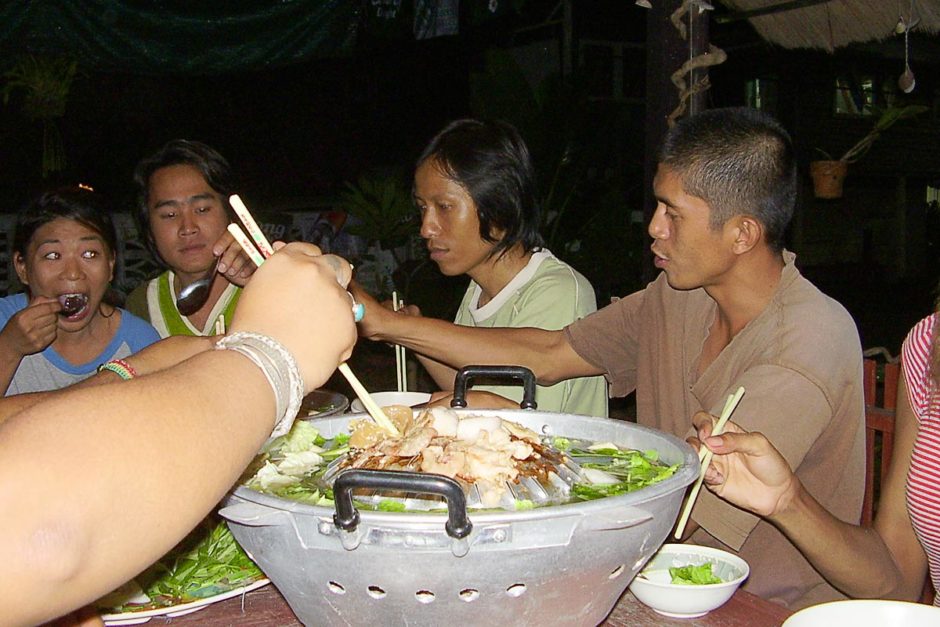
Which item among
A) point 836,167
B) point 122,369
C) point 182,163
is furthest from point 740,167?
point 836,167

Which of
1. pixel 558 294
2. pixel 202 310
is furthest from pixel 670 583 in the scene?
pixel 202 310

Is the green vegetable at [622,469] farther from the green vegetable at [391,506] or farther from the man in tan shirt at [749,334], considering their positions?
the man in tan shirt at [749,334]

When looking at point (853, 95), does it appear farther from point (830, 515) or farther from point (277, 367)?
point (277, 367)

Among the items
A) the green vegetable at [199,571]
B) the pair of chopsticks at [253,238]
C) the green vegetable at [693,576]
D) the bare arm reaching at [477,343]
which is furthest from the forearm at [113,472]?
the bare arm reaching at [477,343]

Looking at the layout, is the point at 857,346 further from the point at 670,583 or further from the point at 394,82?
the point at 394,82

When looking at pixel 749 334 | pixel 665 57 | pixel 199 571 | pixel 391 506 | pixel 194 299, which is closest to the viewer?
pixel 391 506

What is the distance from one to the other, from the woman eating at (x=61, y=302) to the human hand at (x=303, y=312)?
8.06 feet

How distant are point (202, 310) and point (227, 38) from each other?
1.35 metres

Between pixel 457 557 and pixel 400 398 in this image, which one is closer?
pixel 457 557

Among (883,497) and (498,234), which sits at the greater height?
(498,234)

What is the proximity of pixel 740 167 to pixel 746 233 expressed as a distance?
199mm

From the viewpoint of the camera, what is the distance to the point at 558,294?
3.44 metres

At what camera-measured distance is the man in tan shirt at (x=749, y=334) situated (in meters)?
2.15

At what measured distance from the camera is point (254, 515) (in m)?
1.21
